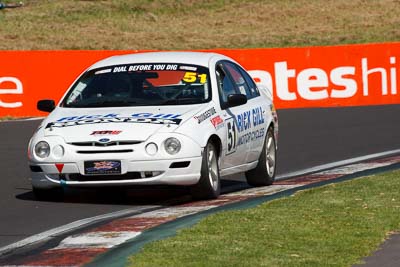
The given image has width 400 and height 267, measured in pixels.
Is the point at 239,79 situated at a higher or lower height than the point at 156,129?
higher

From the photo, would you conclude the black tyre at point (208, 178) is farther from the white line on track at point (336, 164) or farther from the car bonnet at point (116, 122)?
the white line on track at point (336, 164)

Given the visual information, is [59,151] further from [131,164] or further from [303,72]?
[303,72]

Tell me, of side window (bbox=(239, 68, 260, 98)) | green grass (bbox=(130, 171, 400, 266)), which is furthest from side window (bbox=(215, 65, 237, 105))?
green grass (bbox=(130, 171, 400, 266))

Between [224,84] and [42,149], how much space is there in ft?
7.21

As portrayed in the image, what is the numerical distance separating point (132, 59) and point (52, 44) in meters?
32.0

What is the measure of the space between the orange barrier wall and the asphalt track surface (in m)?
1.08

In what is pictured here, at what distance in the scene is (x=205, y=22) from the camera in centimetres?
5047

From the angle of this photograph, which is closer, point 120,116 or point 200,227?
point 200,227

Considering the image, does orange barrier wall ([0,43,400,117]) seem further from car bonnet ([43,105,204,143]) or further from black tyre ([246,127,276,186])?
car bonnet ([43,105,204,143])

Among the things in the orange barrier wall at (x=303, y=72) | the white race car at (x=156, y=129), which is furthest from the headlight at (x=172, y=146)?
the orange barrier wall at (x=303, y=72)

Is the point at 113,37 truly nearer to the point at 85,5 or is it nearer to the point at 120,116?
the point at 85,5

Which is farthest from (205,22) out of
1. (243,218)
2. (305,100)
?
(243,218)

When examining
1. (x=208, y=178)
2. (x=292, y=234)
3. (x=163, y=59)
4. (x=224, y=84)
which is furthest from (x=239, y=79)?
(x=292, y=234)

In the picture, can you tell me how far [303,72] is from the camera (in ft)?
92.0
